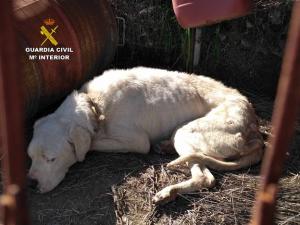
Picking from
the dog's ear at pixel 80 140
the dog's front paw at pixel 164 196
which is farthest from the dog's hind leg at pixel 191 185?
the dog's ear at pixel 80 140

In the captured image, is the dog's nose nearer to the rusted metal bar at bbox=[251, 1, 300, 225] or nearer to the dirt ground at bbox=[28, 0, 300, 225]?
the dirt ground at bbox=[28, 0, 300, 225]

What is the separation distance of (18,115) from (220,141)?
3.30 meters

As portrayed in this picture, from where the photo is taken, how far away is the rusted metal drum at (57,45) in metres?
4.56

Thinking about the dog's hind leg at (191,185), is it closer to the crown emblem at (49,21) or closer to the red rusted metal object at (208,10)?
the red rusted metal object at (208,10)

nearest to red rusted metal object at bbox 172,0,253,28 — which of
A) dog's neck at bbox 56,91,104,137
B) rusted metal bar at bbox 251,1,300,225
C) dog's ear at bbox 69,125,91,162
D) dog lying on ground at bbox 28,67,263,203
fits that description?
dog lying on ground at bbox 28,67,263,203

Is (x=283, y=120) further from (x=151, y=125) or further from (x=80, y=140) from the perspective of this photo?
(x=151, y=125)

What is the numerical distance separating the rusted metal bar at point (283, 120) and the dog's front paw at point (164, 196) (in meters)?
2.58

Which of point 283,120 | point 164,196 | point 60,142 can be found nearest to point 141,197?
point 164,196

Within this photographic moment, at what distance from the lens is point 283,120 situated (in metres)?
1.07

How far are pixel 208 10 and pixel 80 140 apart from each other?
1.57 m

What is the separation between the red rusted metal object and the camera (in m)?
4.44

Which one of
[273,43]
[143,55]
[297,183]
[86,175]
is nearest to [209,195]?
[297,183]

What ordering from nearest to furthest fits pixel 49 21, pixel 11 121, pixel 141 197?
pixel 11 121, pixel 141 197, pixel 49 21

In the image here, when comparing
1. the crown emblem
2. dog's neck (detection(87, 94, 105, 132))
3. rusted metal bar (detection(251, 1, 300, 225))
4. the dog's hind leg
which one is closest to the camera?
rusted metal bar (detection(251, 1, 300, 225))
